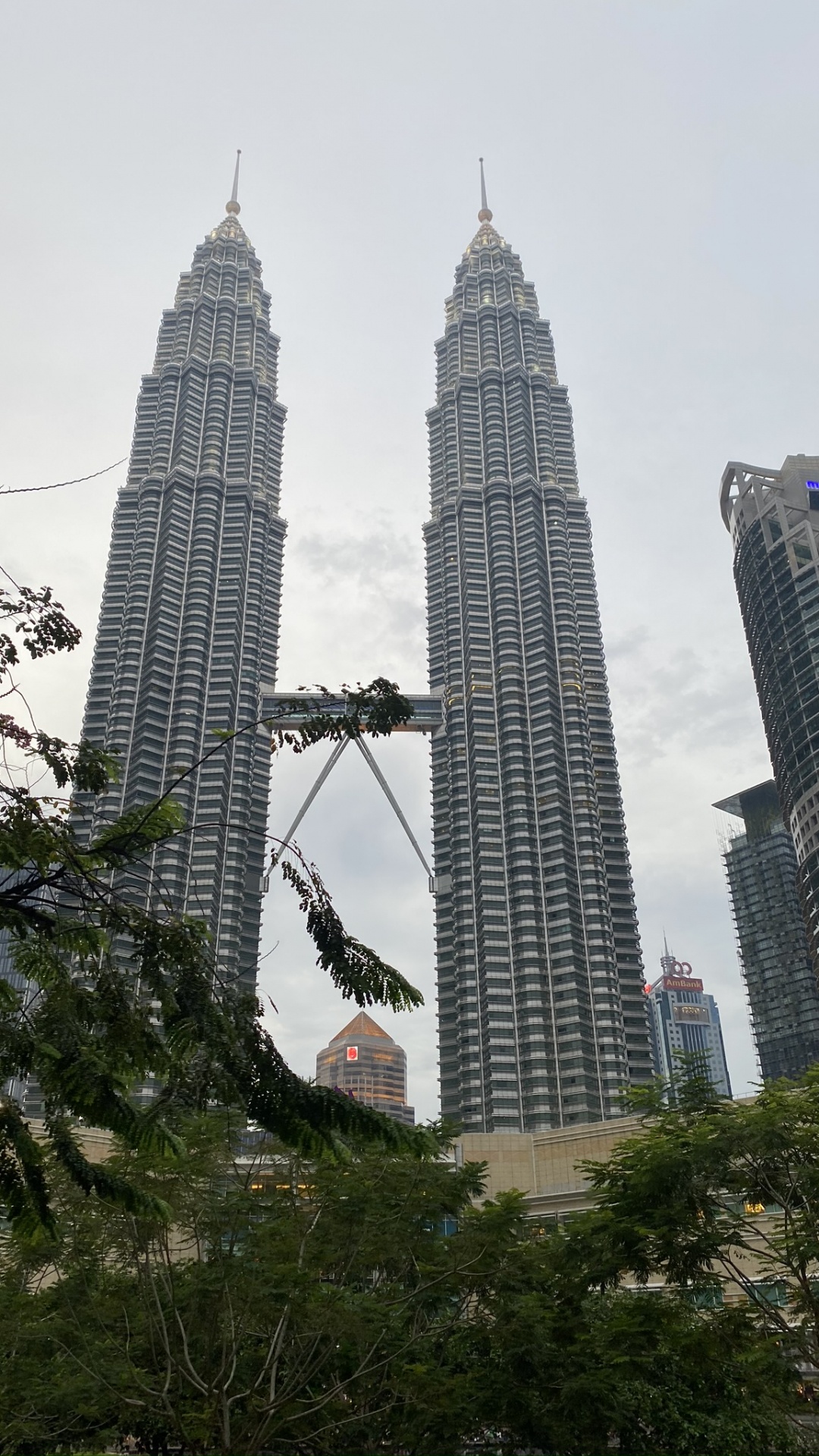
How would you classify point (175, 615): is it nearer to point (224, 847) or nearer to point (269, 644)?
point (269, 644)

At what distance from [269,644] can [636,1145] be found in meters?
112

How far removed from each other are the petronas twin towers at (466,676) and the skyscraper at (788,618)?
730 inches

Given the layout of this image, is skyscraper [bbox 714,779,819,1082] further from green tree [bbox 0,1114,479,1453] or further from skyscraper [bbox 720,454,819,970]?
green tree [bbox 0,1114,479,1453]

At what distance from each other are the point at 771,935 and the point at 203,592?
10302cm

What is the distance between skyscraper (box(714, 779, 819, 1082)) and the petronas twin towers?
48314 millimetres

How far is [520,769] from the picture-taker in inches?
4547

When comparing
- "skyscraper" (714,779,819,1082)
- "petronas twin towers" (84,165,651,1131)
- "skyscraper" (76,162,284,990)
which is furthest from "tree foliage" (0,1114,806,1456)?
"skyscraper" (714,779,819,1082)

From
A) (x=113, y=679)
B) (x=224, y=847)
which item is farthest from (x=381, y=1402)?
(x=113, y=679)

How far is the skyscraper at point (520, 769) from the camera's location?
101875 millimetres

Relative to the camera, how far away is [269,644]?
429 ft

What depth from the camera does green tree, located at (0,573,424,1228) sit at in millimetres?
7855

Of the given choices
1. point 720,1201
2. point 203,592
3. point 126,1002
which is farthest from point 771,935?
A: point 126,1002

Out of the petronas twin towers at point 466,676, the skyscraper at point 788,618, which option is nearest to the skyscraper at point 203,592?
the petronas twin towers at point 466,676

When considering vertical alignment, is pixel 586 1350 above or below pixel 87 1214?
below
